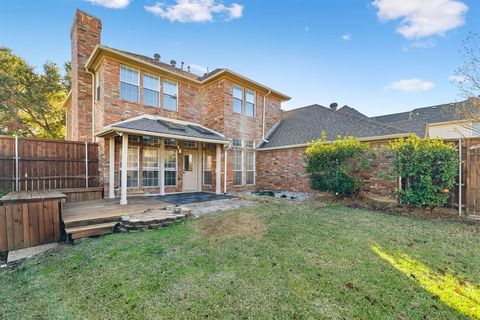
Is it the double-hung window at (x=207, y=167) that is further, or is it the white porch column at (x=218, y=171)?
the double-hung window at (x=207, y=167)

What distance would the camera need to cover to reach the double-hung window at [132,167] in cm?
882

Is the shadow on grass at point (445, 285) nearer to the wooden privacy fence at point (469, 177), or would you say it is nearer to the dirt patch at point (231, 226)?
the dirt patch at point (231, 226)

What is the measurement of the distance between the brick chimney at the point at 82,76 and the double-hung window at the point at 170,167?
3449 mm

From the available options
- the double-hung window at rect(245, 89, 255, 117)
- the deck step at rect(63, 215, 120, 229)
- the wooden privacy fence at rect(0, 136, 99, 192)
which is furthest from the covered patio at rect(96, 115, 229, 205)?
the double-hung window at rect(245, 89, 255, 117)

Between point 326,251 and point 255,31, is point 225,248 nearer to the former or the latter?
point 326,251

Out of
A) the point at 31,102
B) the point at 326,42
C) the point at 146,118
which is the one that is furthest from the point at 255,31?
the point at 31,102

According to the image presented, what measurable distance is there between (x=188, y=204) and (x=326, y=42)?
9957 mm

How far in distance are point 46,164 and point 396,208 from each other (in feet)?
40.0

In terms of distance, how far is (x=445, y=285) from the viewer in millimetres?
2672

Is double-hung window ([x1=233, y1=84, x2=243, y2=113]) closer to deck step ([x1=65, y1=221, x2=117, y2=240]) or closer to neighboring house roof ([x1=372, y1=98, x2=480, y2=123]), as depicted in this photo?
deck step ([x1=65, y1=221, x2=117, y2=240])

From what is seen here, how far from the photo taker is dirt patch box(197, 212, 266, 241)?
14.8 ft

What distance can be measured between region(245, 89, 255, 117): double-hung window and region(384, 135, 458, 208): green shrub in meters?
7.34

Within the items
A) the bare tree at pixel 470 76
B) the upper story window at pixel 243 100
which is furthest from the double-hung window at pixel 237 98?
the bare tree at pixel 470 76

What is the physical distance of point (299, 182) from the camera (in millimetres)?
10945
